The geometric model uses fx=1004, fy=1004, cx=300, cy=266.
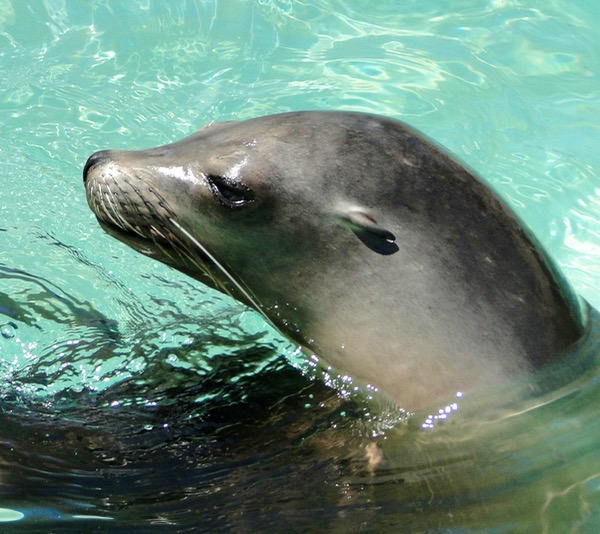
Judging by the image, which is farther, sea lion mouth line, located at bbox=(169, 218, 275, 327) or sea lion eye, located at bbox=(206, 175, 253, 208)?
sea lion mouth line, located at bbox=(169, 218, 275, 327)

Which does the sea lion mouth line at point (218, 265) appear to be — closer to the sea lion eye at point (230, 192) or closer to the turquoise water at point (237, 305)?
the sea lion eye at point (230, 192)

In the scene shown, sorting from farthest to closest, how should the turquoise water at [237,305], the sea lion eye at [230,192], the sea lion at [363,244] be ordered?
1. the sea lion eye at [230,192]
2. the sea lion at [363,244]
3. the turquoise water at [237,305]

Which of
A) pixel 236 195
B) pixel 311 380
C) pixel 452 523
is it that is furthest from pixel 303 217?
pixel 452 523

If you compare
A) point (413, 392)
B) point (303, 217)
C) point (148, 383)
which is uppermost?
point (303, 217)

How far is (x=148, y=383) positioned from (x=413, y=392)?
1.08m

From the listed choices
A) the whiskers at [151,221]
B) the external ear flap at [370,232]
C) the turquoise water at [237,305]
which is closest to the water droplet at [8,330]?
the turquoise water at [237,305]

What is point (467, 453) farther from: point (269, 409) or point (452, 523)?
point (269, 409)

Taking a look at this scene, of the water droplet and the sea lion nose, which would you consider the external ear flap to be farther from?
the water droplet

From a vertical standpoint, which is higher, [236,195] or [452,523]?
[236,195]

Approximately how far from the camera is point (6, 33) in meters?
7.12

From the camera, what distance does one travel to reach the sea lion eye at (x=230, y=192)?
3.56 meters

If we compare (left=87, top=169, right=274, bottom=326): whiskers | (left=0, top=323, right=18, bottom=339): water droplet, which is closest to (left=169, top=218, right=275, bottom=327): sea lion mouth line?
(left=87, top=169, right=274, bottom=326): whiskers

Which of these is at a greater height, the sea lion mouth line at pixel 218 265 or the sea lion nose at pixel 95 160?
the sea lion nose at pixel 95 160

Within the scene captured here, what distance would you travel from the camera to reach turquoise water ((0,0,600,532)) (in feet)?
10.3
